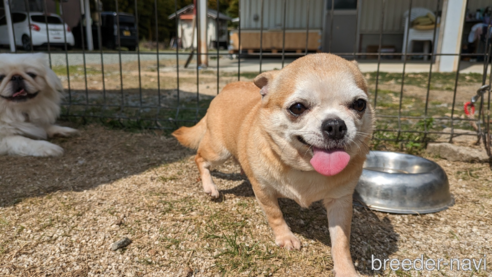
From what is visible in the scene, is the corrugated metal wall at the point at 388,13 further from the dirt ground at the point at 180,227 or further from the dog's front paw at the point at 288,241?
the dog's front paw at the point at 288,241

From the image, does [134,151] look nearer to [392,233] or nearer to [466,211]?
[392,233]

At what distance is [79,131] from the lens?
4.01 metres

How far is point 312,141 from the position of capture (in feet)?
5.22

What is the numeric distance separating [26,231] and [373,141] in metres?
3.14

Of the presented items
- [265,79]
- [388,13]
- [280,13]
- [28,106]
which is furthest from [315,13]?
[265,79]

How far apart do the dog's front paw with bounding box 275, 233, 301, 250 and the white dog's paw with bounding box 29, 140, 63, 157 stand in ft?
7.92

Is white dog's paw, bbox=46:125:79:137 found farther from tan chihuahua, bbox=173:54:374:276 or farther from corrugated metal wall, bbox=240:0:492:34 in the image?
corrugated metal wall, bbox=240:0:492:34

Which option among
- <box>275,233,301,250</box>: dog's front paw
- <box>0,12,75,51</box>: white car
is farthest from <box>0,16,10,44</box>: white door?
<box>275,233,301,250</box>: dog's front paw

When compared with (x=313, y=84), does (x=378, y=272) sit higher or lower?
lower

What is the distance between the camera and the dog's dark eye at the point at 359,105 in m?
1.68

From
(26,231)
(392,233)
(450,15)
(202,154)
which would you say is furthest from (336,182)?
(450,15)

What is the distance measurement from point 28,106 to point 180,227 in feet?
8.53

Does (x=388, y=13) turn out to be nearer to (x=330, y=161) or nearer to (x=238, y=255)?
(x=330, y=161)

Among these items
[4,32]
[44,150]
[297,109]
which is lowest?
[44,150]
